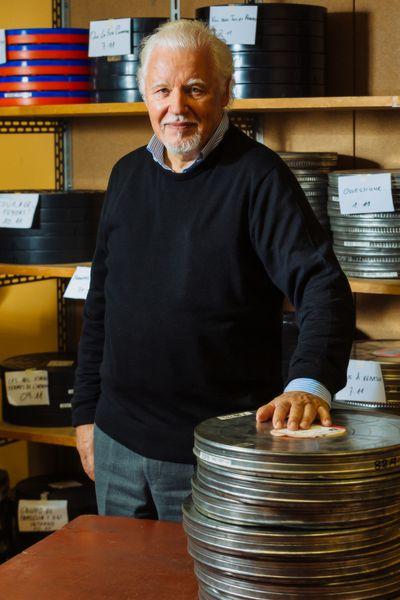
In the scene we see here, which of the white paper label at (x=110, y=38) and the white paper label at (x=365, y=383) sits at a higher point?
the white paper label at (x=110, y=38)

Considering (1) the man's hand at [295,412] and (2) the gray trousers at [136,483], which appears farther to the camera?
(2) the gray trousers at [136,483]

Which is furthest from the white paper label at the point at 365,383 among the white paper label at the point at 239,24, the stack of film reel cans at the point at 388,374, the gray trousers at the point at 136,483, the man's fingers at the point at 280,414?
the man's fingers at the point at 280,414

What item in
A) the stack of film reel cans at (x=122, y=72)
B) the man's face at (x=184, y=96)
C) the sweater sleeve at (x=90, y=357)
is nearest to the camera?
the man's face at (x=184, y=96)

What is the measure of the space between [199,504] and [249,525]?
3.9 inches

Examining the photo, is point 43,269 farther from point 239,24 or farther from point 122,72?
point 239,24

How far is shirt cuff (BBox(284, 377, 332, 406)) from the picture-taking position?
1.55m

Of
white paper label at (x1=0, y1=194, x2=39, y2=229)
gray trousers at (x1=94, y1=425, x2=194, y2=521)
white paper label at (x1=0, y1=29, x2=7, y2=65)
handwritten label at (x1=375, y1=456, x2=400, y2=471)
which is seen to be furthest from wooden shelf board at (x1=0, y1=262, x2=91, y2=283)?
handwritten label at (x1=375, y1=456, x2=400, y2=471)

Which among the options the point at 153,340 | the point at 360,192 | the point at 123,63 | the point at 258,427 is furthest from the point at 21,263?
the point at 258,427

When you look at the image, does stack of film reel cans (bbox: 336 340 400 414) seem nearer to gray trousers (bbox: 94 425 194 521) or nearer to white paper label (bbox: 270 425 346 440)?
gray trousers (bbox: 94 425 194 521)

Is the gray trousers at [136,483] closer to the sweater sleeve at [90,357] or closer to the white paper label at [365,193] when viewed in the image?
the sweater sleeve at [90,357]

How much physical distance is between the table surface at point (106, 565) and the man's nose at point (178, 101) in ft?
2.58

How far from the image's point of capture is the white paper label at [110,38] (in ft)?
9.65

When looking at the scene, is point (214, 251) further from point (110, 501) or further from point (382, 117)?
point (382, 117)

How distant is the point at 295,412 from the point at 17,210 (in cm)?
191
